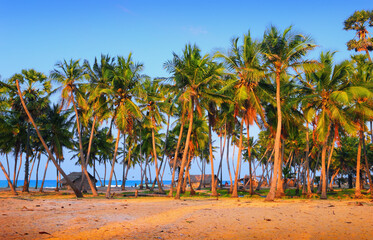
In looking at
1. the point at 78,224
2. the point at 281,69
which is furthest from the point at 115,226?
the point at 281,69

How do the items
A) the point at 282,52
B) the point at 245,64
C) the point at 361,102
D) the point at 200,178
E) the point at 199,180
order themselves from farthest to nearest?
the point at 199,180 → the point at 200,178 → the point at 361,102 → the point at 245,64 → the point at 282,52

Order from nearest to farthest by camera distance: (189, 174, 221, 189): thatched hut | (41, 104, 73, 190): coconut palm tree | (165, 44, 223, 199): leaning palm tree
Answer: (165, 44, 223, 199): leaning palm tree, (41, 104, 73, 190): coconut palm tree, (189, 174, 221, 189): thatched hut

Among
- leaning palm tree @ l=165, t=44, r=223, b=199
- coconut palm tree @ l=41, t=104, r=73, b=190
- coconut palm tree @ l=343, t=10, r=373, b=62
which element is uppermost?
coconut palm tree @ l=343, t=10, r=373, b=62

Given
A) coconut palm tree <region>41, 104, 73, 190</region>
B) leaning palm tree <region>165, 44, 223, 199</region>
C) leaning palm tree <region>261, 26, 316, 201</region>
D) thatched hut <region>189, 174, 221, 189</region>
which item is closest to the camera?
leaning palm tree <region>261, 26, 316, 201</region>

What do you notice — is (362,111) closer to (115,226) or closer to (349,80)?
(349,80)

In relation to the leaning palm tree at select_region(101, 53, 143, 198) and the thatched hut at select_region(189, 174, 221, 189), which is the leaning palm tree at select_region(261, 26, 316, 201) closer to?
the leaning palm tree at select_region(101, 53, 143, 198)

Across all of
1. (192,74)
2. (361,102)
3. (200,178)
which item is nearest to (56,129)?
(192,74)

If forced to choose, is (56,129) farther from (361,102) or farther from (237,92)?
(361,102)

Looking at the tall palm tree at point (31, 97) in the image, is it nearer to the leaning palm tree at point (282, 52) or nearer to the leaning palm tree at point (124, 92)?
the leaning palm tree at point (124, 92)

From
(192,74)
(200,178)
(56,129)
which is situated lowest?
(200,178)

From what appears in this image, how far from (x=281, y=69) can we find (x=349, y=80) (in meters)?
7.13

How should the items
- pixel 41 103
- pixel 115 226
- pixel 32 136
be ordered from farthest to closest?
pixel 32 136
pixel 41 103
pixel 115 226

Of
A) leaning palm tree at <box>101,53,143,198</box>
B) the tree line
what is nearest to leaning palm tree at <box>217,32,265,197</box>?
the tree line

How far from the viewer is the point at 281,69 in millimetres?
18234
